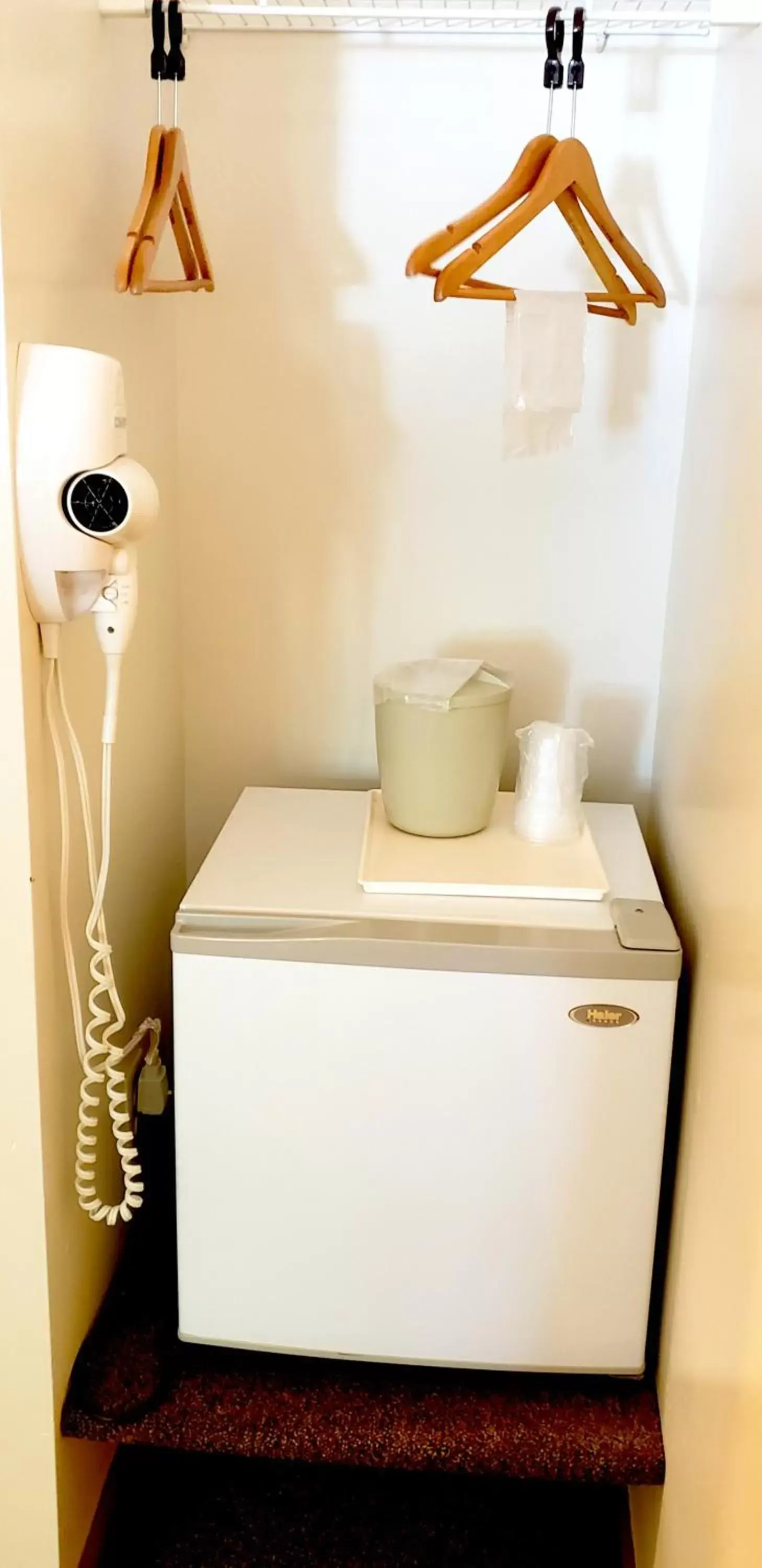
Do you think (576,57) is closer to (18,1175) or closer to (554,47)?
(554,47)

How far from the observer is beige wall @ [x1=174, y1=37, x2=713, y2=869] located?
1517mm

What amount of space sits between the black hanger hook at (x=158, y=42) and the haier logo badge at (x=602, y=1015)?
3.46 feet

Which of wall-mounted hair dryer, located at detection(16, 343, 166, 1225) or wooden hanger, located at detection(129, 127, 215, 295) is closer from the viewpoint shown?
wall-mounted hair dryer, located at detection(16, 343, 166, 1225)

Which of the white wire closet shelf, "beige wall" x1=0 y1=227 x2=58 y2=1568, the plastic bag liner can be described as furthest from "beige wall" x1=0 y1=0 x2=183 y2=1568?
the plastic bag liner

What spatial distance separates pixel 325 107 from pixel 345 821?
0.86 metres

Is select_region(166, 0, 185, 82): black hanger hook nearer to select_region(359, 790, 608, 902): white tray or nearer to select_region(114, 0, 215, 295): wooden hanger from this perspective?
select_region(114, 0, 215, 295): wooden hanger

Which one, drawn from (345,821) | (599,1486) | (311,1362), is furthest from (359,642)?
(599,1486)

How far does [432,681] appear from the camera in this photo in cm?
147

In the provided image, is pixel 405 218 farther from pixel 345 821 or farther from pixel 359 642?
pixel 345 821

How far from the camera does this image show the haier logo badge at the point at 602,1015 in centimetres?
125

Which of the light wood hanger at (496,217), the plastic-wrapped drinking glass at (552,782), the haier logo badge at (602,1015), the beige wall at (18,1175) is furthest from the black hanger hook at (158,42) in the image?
the haier logo badge at (602,1015)

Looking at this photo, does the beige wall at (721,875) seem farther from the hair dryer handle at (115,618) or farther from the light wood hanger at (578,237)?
the hair dryer handle at (115,618)

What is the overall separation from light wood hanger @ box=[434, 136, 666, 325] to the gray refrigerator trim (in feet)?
2.12

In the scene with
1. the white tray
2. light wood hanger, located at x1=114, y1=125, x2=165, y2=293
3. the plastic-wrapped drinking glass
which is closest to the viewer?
light wood hanger, located at x1=114, y1=125, x2=165, y2=293
